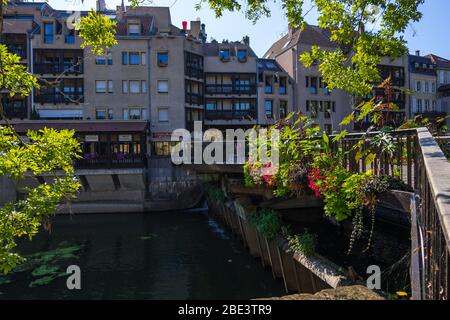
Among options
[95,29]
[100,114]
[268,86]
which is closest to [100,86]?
[100,114]

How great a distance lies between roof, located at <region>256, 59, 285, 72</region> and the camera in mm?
47375

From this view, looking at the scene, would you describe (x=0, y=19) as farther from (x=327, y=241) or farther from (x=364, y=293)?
(x=327, y=241)

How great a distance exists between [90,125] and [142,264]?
881 inches

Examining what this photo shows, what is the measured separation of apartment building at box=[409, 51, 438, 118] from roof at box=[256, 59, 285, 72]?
1924 centimetres

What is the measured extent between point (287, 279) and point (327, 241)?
1.81 meters

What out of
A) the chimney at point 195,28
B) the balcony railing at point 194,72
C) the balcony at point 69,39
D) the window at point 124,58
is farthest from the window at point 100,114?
the chimney at point 195,28

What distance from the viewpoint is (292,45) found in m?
48.0

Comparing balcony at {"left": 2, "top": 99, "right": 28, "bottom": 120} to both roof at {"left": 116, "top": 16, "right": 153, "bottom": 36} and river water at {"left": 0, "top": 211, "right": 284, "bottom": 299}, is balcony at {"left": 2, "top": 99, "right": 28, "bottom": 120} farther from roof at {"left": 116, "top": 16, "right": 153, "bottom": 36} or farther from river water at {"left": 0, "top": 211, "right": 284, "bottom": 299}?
river water at {"left": 0, "top": 211, "right": 284, "bottom": 299}

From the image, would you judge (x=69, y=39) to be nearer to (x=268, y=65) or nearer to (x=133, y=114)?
(x=133, y=114)

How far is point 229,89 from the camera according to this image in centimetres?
4400

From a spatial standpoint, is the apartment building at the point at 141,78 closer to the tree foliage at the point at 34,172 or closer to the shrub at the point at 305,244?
the shrub at the point at 305,244

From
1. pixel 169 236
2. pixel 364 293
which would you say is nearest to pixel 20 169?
pixel 364 293

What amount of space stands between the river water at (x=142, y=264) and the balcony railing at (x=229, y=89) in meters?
19.8

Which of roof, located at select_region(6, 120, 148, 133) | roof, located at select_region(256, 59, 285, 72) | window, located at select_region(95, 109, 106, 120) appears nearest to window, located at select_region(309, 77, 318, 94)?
roof, located at select_region(256, 59, 285, 72)
